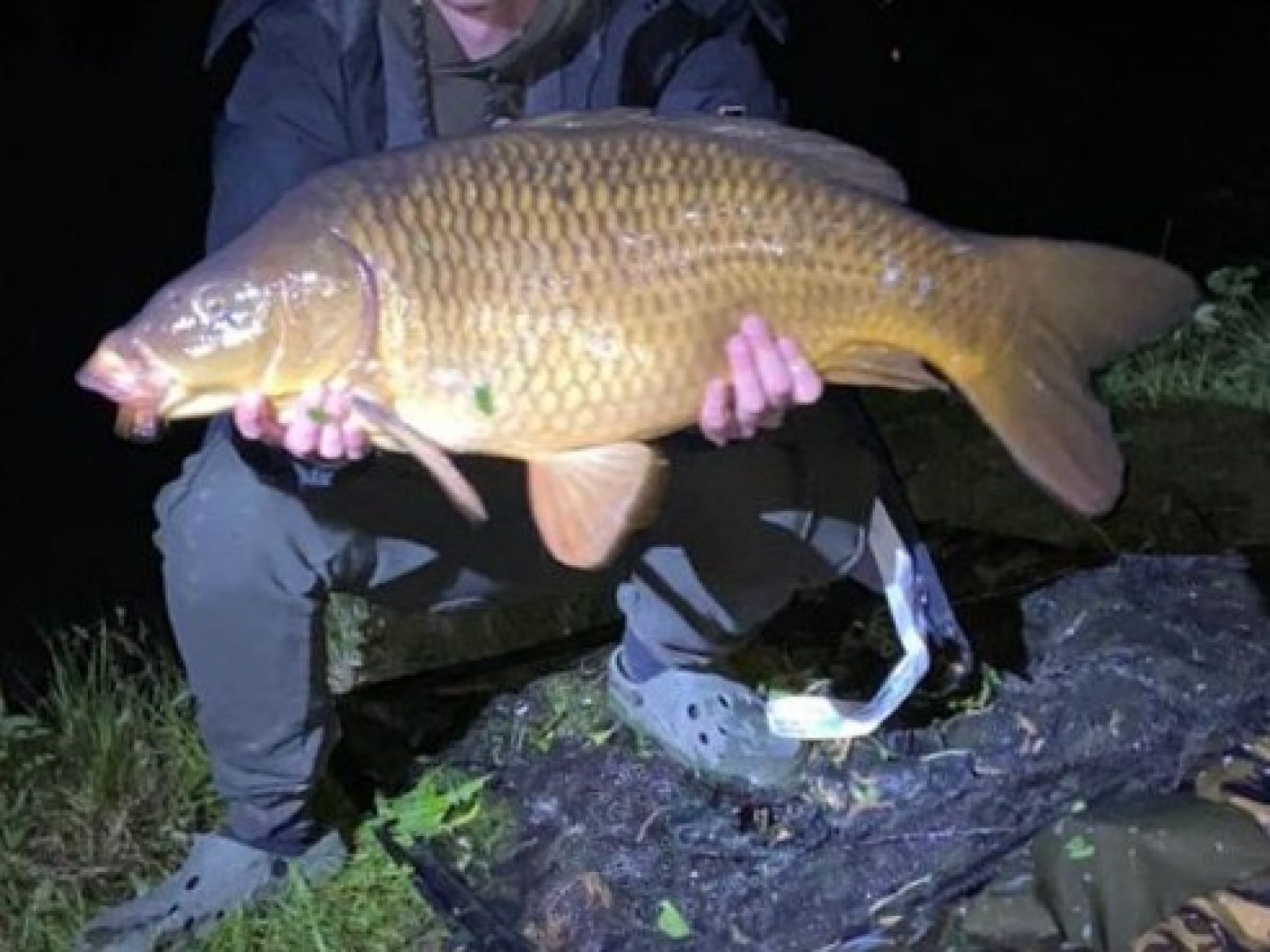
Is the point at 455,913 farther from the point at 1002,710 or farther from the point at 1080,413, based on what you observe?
the point at 1080,413

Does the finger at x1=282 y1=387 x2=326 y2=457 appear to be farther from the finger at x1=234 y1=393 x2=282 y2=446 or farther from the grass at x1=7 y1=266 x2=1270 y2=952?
the grass at x1=7 y1=266 x2=1270 y2=952

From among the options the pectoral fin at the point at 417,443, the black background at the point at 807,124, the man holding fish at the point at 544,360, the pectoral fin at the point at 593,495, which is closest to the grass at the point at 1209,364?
the black background at the point at 807,124

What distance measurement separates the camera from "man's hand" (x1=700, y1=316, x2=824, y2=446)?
2.04 metres

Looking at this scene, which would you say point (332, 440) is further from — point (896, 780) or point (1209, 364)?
point (1209, 364)

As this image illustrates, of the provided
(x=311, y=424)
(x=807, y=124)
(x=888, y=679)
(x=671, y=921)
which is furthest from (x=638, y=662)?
(x=807, y=124)

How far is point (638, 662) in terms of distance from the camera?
2.66m

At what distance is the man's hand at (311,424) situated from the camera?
1953 millimetres

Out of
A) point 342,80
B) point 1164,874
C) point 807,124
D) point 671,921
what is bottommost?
point 807,124

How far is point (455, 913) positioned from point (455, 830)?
172 mm

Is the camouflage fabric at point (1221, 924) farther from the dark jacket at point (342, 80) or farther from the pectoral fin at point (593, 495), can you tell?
the dark jacket at point (342, 80)

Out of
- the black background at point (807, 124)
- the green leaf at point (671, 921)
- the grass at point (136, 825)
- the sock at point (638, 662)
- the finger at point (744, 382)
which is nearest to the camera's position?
the finger at point (744, 382)

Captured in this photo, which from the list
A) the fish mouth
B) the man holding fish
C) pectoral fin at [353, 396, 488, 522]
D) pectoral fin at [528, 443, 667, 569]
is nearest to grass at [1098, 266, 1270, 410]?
the man holding fish

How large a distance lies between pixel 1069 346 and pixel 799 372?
Answer: 0.88 feet

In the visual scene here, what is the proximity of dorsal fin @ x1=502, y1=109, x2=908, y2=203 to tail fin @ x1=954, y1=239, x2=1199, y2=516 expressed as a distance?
12cm
